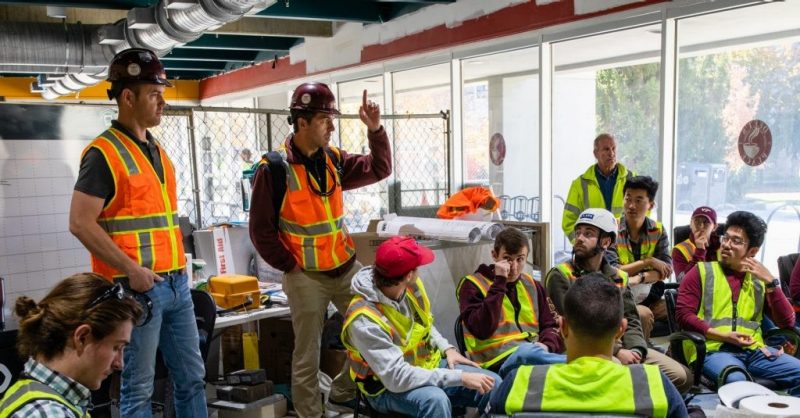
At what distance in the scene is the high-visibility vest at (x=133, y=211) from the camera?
247 centimetres

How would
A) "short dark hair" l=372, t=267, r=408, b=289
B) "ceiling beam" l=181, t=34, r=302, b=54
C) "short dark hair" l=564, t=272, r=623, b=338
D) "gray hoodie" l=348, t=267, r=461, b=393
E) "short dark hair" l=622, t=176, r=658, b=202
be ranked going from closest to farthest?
"short dark hair" l=564, t=272, r=623, b=338
"gray hoodie" l=348, t=267, r=461, b=393
"short dark hair" l=372, t=267, r=408, b=289
"short dark hair" l=622, t=176, r=658, b=202
"ceiling beam" l=181, t=34, r=302, b=54

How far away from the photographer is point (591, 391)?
5.52ft

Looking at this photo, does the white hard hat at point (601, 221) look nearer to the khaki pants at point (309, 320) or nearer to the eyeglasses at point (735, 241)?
the eyeglasses at point (735, 241)

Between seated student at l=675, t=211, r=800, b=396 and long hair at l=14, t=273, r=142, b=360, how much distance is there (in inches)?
108

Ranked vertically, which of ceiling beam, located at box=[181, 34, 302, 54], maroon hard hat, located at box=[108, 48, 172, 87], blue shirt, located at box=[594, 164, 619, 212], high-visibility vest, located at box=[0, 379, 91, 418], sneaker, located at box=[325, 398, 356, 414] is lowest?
sneaker, located at box=[325, 398, 356, 414]

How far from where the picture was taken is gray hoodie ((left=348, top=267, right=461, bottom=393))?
2531 millimetres

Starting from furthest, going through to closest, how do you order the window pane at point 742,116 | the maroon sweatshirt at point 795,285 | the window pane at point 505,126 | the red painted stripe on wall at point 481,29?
the window pane at point 505,126, the red painted stripe on wall at point 481,29, the window pane at point 742,116, the maroon sweatshirt at point 795,285

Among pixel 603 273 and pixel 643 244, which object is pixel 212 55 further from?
pixel 603 273

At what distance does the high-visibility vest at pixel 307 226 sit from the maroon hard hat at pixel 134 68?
0.66 m

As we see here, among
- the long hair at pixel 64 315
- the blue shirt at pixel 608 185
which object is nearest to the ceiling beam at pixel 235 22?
the blue shirt at pixel 608 185

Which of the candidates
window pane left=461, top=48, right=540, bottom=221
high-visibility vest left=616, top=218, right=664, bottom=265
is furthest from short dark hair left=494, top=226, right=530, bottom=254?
window pane left=461, top=48, right=540, bottom=221

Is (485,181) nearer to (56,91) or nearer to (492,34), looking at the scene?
(492,34)

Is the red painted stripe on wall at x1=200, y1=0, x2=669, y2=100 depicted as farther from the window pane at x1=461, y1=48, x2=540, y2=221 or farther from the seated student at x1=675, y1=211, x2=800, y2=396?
the seated student at x1=675, y1=211, x2=800, y2=396

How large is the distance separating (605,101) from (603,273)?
3.80m
